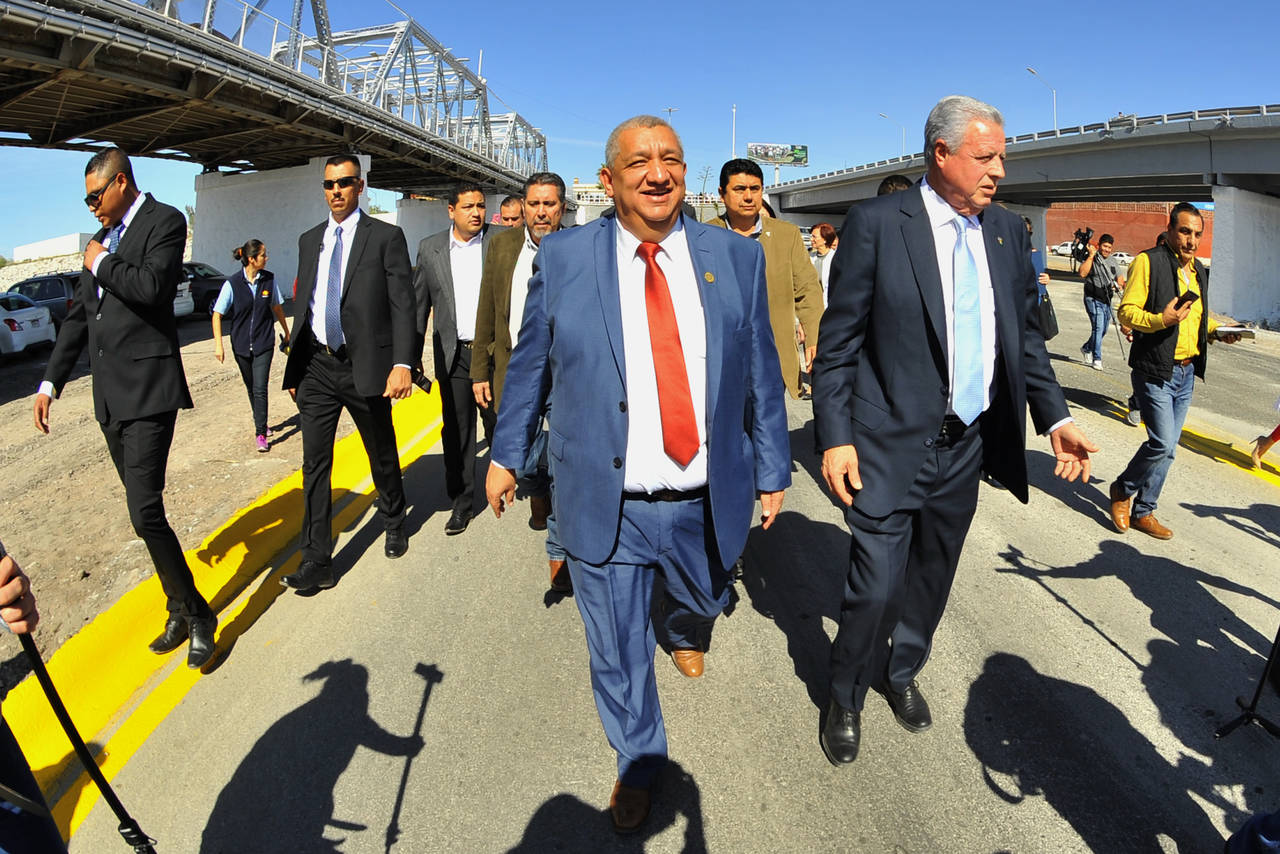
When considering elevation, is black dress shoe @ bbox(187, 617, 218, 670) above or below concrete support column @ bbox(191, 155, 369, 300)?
below

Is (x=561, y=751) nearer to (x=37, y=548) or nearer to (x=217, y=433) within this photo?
(x=37, y=548)

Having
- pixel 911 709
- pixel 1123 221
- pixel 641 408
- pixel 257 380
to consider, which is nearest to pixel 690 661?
pixel 911 709

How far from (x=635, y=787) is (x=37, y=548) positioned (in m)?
4.56

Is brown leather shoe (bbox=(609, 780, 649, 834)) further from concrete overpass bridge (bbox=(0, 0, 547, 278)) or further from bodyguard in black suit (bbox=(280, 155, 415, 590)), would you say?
concrete overpass bridge (bbox=(0, 0, 547, 278))

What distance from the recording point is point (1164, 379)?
192 inches

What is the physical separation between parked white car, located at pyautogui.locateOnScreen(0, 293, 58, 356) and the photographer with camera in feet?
58.0

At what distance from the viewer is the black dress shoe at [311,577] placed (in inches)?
171

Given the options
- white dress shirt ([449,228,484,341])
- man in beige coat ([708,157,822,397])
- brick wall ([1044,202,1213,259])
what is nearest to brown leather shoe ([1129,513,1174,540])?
man in beige coat ([708,157,822,397])

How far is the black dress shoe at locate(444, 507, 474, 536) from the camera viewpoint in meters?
5.26

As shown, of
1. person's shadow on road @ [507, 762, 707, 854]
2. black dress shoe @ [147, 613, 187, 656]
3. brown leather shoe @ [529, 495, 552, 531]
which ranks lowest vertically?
person's shadow on road @ [507, 762, 707, 854]

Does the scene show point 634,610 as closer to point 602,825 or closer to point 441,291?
point 602,825

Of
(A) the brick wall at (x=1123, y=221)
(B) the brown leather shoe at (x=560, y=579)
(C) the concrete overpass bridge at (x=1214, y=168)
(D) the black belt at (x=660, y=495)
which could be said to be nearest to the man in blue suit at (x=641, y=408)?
(D) the black belt at (x=660, y=495)

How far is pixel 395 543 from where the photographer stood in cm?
488

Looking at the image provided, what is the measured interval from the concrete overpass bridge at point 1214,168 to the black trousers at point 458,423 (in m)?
27.5
